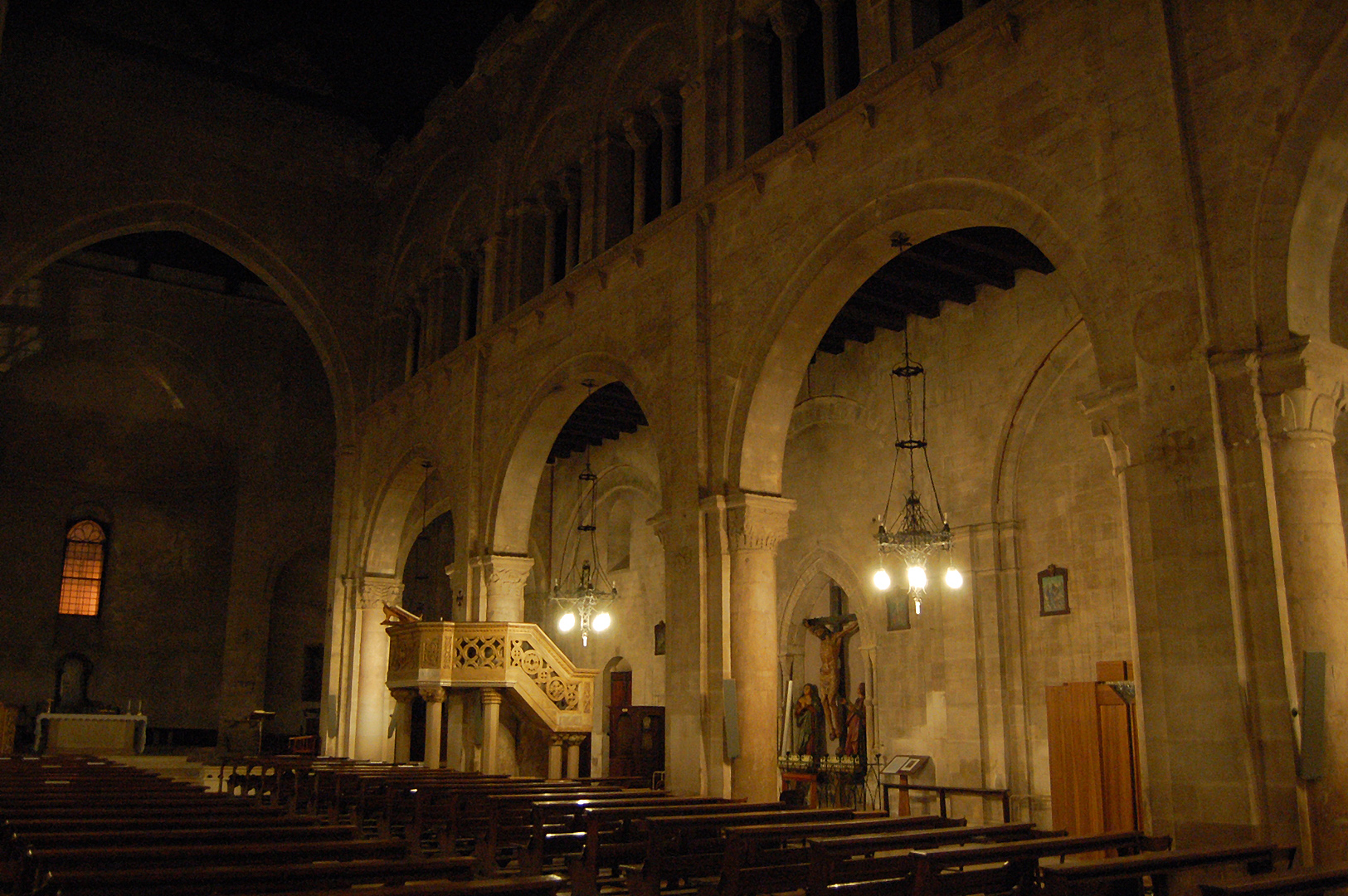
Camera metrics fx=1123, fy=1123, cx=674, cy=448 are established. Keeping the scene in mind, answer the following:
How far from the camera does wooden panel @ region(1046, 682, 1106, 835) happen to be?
10.8 m

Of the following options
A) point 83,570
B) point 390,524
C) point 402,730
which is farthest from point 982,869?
point 83,570

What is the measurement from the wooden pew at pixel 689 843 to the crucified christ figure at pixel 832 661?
8797 mm

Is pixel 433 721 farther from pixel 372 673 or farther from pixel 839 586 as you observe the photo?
pixel 839 586

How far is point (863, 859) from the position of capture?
6012 millimetres

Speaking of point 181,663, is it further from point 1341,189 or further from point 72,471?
point 1341,189

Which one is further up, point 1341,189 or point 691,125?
point 691,125

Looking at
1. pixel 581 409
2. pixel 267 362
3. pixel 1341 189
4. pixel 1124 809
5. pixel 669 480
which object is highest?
pixel 267 362

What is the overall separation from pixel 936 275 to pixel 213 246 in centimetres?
1458

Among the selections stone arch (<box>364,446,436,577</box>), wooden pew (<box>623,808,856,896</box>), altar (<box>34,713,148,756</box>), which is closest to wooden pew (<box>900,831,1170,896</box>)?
wooden pew (<box>623,808,856,896</box>)

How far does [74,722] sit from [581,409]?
12994mm

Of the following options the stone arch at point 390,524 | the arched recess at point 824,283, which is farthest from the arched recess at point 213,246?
the arched recess at point 824,283

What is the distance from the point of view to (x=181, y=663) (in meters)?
28.3

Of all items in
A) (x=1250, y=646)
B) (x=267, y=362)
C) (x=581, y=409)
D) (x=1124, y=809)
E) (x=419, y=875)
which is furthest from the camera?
(x=267, y=362)

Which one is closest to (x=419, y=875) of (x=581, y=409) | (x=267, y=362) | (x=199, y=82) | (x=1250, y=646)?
(x=1250, y=646)
